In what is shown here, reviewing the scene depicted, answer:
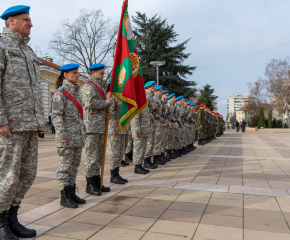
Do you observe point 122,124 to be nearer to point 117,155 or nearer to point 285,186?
point 117,155

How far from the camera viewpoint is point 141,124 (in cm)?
661

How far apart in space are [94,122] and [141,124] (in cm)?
201

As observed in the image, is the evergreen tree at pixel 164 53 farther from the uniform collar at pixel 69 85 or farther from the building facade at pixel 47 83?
the uniform collar at pixel 69 85

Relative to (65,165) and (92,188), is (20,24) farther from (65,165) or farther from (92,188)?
(92,188)

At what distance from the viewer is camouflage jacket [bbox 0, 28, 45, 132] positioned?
287 cm

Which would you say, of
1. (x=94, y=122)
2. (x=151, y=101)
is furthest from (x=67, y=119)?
(x=151, y=101)

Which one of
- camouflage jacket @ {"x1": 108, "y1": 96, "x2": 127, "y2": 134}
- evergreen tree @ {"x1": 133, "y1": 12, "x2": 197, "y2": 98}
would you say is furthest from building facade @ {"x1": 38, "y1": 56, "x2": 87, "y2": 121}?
camouflage jacket @ {"x1": 108, "y1": 96, "x2": 127, "y2": 134}

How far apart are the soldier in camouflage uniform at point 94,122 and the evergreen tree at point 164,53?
28707 mm

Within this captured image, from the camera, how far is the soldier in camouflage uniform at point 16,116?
2842 millimetres

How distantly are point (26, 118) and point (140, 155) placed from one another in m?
3.83

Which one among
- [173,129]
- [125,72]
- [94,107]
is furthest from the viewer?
[173,129]

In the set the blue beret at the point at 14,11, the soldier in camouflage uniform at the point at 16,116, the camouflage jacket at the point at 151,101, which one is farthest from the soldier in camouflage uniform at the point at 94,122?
the camouflage jacket at the point at 151,101

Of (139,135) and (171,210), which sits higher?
(139,135)

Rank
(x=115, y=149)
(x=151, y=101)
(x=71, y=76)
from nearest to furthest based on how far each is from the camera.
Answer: (x=71, y=76)
(x=115, y=149)
(x=151, y=101)
